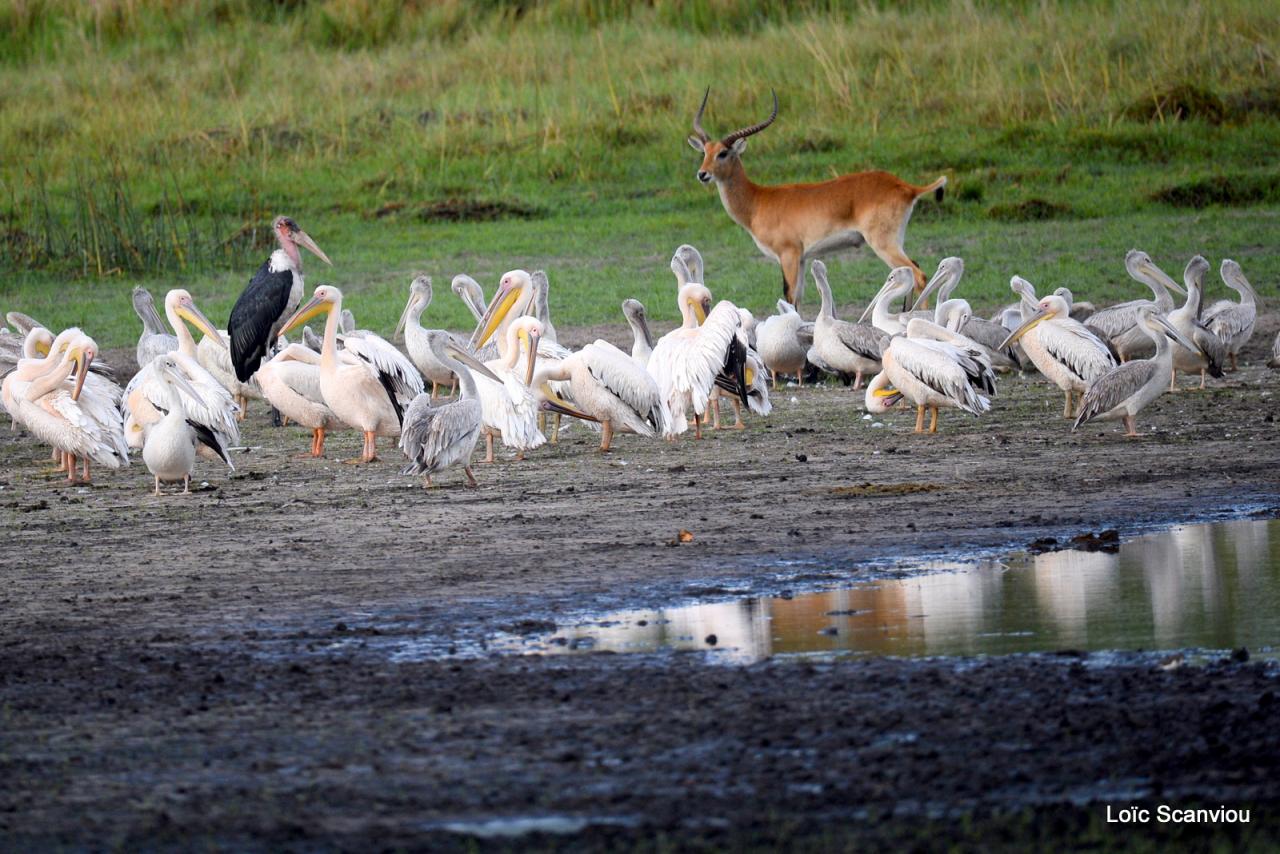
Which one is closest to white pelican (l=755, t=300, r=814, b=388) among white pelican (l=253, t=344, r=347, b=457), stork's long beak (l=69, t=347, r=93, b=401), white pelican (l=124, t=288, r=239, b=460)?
white pelican (l=253, t=344, r=347, b=457)

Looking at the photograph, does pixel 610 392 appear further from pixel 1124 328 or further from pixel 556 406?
pixel 1124 328

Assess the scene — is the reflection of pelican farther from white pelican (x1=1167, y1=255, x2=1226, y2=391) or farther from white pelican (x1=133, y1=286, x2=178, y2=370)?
white pelican (x1=133, y1=286, x2=178, y2=370)

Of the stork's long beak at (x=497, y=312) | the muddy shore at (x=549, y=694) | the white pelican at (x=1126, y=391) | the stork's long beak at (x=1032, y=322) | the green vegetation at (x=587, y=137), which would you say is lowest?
the muddy shore at (x=549, y=694)

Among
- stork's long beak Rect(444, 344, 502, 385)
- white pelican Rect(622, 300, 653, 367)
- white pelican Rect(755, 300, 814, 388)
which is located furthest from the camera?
white pelican Rect(755, 300, 814, 388)

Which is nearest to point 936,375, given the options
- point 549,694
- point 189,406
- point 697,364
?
point 697,364

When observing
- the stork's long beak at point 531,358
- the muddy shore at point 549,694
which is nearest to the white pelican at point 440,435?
the muddy shore at point 549,694

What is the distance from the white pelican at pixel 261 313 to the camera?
11492mm

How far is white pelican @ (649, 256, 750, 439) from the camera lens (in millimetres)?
9938

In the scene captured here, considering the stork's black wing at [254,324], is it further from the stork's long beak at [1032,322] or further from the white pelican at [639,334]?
the stork's long beak at [1032,322]

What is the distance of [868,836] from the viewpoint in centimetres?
345

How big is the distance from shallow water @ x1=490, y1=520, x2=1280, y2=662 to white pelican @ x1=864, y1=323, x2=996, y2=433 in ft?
11.2

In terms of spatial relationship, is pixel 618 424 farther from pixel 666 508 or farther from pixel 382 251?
pixel 382 251

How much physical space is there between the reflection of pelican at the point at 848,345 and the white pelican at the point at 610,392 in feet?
7.72

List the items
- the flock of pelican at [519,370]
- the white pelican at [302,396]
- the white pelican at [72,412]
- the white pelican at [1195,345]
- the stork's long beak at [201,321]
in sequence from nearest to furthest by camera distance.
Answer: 1. the white pelican at [72,412]
2. the flock of pelican at [519,370]
3. the white pelican at [302,396]
4. the white pelican at [1195,345]
5. the stork's long beak at [201,321]
